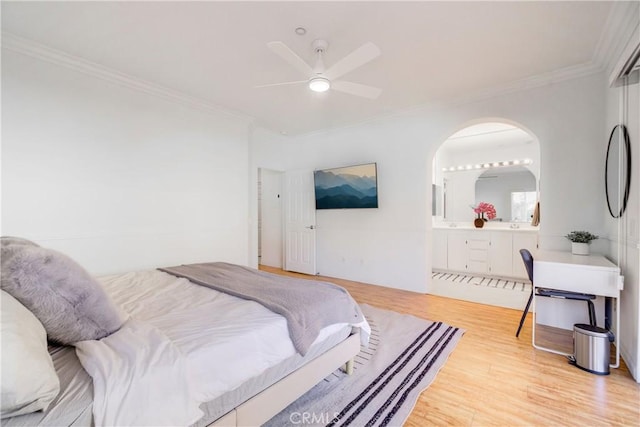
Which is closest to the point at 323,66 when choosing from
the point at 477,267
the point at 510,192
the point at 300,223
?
the point at 300,223

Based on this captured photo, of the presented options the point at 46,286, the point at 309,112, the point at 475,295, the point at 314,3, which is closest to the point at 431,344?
the point at 475,295

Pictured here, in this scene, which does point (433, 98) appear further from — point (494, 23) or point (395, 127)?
point (494, 23)

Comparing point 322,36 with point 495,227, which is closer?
point 322,36

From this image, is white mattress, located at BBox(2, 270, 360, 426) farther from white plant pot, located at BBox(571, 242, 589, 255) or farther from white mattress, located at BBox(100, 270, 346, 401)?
white plant pot, located at BBox(571, 242, 589, 255)

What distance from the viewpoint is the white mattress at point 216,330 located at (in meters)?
1.21

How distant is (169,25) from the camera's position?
2.22 meters

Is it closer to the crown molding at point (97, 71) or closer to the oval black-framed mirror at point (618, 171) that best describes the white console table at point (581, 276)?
the oval black-framed mirror at point (618, 171)

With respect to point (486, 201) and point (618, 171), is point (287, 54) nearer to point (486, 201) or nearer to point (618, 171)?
point (618, 171)

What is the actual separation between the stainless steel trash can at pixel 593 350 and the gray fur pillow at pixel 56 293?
3.07 metres

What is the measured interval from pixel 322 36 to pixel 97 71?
236 cm

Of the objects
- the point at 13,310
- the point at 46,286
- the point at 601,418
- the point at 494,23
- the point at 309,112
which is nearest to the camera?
the point at 13,310

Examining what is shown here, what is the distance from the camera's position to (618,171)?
2461 millimetres

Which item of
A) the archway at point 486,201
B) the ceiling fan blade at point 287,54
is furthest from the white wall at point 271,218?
the ceiling fan blade at point 287,54

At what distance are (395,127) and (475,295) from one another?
8.70 feet
